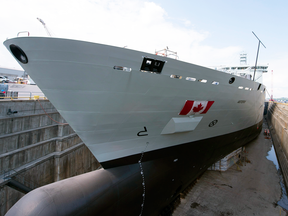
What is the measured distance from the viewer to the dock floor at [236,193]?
6930 mm

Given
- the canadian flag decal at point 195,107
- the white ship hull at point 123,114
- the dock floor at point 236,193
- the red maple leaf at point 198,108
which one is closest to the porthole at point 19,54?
the white ship hull at point 123,114

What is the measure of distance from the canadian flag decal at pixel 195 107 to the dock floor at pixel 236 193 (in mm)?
4800

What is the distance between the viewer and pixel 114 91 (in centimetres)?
354

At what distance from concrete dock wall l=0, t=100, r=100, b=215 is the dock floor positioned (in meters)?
6.50

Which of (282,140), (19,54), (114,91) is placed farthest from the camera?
(282,140)

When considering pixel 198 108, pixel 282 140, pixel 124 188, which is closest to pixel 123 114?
pixel 124 188

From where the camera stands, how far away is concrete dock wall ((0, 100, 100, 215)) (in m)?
6.31

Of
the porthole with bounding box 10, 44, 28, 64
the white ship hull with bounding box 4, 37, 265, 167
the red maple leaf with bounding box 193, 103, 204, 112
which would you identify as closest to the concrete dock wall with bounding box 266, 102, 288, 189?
the red maple leaf with bounding box 193, 103, 204, 112

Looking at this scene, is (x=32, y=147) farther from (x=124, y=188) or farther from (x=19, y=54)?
(x=19, y=54)

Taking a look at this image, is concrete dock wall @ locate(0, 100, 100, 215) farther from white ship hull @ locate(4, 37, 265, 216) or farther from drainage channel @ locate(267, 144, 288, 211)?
drainage channel @ locate(267, 144, 288, 211)

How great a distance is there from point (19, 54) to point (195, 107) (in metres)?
4.66

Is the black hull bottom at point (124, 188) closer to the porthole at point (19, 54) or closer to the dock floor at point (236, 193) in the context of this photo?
the dock floor at point (236, 193)

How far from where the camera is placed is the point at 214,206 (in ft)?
23.6

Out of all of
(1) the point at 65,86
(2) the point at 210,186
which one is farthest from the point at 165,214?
(1) the point at 65,86
